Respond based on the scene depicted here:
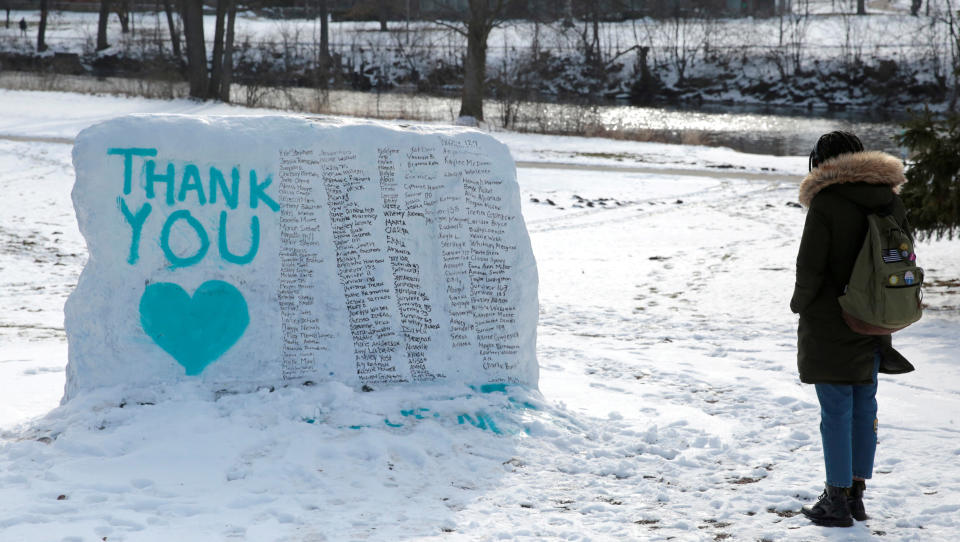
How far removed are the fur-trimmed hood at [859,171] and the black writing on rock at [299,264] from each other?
9.00 ft

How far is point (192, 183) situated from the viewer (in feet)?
16.5

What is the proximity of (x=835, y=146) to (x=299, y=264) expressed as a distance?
9.56 ft

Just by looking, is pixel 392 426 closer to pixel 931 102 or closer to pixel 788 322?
pixel 788 322

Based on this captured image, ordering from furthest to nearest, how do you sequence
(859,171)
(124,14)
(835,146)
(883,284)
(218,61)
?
(124,14)
(218,61)
(835,146)
(859,171)
(883,284)

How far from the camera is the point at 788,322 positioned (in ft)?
26.9

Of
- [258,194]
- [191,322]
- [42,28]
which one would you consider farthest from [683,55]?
[191,322]

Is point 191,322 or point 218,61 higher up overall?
point 218,61

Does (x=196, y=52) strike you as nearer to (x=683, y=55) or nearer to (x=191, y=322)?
(x=683, y=55)

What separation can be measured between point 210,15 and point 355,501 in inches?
2388

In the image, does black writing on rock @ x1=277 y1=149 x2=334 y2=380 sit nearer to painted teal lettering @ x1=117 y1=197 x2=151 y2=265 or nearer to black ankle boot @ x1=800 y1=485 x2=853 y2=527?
painted teal lettering @ x1=117 y1=197 x2=151 y2=265

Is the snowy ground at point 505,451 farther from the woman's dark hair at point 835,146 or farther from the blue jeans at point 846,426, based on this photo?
the woman's dark hair at point 835,146

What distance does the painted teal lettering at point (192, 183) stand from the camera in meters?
5.01

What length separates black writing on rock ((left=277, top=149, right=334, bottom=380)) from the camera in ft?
16.5

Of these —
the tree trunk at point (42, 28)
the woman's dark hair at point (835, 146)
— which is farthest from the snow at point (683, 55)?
the woman's dark hair at point (835, 146)
